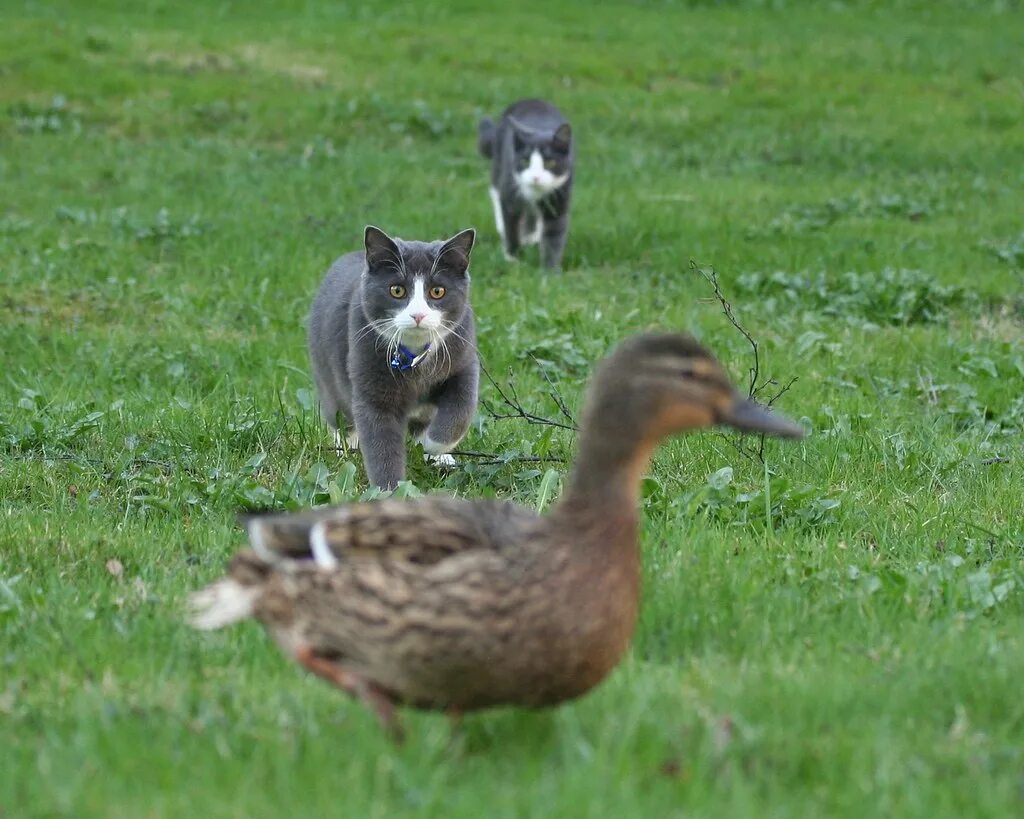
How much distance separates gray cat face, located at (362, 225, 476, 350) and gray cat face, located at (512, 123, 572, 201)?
5.13 m

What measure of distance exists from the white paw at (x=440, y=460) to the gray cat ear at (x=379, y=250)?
3.27 ft

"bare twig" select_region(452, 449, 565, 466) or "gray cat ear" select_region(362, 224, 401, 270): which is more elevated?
"gray cat ear" select_region(362, 224, 401, 270)

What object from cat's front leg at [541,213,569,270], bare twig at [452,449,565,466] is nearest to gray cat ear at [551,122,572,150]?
cat's front leg at [541,213,569,270]

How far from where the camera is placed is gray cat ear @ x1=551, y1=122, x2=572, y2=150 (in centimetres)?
1307

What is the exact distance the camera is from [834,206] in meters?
14.1

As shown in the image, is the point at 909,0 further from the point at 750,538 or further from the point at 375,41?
the point at 750,538

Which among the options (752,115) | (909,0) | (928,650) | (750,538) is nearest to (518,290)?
(750,538)

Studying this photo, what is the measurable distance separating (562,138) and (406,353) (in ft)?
20.9

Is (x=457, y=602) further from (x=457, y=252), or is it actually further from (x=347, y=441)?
(x=457, y=252)

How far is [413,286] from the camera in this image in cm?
725

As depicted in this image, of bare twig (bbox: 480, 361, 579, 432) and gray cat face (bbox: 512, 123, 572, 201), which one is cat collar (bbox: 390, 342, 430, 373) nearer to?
bare twig (bbox: 480, 361, 579, 432)

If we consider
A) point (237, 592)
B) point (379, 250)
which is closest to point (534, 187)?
point (379, 250)

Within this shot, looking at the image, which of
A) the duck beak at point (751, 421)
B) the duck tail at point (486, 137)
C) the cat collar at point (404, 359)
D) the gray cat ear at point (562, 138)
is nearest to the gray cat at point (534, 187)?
the gray cat ear at point (562, 138)

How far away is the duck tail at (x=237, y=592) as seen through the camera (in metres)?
3.67
